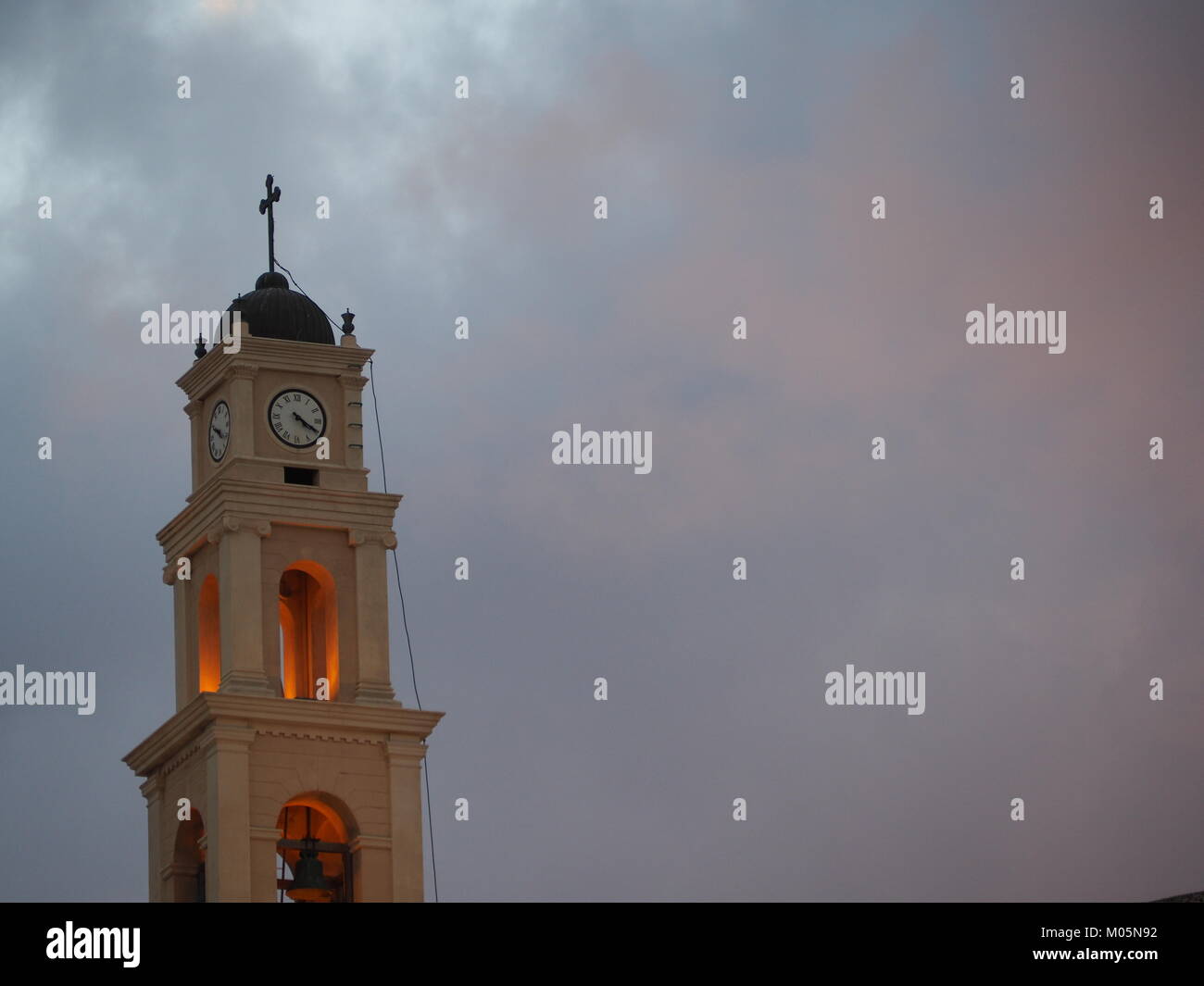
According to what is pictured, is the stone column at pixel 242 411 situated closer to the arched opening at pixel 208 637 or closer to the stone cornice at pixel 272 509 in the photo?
the stone cornice at pixel 272 509

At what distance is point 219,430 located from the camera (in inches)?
3957

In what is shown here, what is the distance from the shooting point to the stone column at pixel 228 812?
310 ft

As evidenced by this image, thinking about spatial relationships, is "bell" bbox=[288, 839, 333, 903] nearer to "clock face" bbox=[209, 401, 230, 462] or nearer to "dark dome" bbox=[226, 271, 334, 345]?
"clock face" bbox=[209, 401, 230, 462]

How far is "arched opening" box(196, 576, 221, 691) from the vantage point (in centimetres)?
9875

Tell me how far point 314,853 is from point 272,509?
315 inches

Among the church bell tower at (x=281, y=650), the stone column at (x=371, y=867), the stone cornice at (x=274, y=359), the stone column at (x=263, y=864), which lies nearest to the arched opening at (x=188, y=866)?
the church bell tower at (x=281, y=650)

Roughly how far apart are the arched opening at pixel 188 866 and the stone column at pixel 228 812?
1.45 m

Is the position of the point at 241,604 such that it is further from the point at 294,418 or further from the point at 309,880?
the point at 309,880
